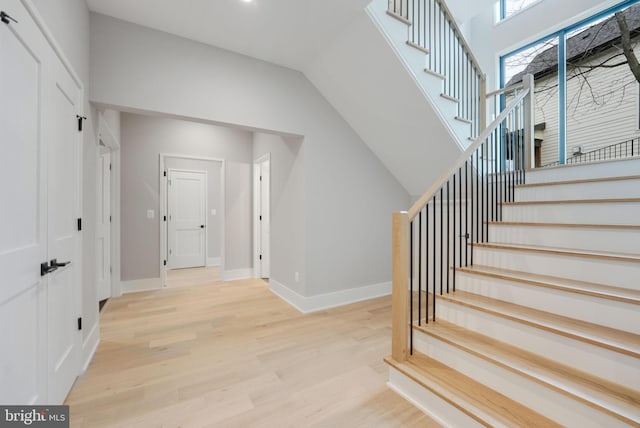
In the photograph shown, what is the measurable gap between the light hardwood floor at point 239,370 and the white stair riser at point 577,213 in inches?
68.8

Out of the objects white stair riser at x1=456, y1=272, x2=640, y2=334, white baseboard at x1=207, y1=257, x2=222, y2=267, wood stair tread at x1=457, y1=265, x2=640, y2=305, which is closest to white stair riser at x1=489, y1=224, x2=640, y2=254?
wood stair tread at x1=457, y1=265, x2=640, y2=305

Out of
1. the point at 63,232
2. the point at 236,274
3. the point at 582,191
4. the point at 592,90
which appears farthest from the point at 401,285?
the point at 592,90

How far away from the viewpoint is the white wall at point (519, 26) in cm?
364

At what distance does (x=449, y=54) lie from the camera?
3.02m

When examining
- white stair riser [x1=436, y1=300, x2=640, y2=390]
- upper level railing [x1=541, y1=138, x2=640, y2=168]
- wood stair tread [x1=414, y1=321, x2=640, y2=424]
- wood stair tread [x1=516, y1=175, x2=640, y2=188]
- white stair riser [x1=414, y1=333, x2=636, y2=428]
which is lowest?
white stair riser [x1=414, y1=333, x2=636, y2=428]

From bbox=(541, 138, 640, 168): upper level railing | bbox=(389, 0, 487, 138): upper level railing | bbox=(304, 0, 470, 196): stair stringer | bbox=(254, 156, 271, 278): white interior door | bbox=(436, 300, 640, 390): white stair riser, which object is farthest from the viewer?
bbox=(254, 156, 271, 278): white interior door

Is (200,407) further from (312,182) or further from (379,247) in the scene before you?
(379,247)

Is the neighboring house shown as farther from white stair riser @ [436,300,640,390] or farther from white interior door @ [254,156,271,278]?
white interior door @ [254,156,271,278]

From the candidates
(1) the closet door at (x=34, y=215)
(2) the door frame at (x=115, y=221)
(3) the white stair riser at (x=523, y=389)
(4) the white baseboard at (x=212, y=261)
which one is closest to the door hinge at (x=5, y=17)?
(1) the closet door at (x=34, y=215)

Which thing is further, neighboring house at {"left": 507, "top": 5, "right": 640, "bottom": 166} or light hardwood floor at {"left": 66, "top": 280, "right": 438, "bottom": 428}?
neighboring house at {"left": 507, "top": 5, "right": 640, "bottom": 166}

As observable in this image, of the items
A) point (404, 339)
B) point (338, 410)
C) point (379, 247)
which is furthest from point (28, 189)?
point (379, 247)

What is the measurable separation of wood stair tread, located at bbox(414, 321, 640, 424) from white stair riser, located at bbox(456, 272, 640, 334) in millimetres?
367

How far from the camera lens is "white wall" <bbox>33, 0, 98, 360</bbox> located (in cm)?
172

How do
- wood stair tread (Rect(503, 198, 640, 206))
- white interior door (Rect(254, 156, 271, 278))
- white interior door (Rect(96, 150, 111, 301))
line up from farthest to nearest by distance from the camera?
white interior door (Rect(254, 156, 271, 278)) < white interior door (Rect(96, 150, 111, 301)) < wood stair tread (Rect(503, 198, 640, 206))
